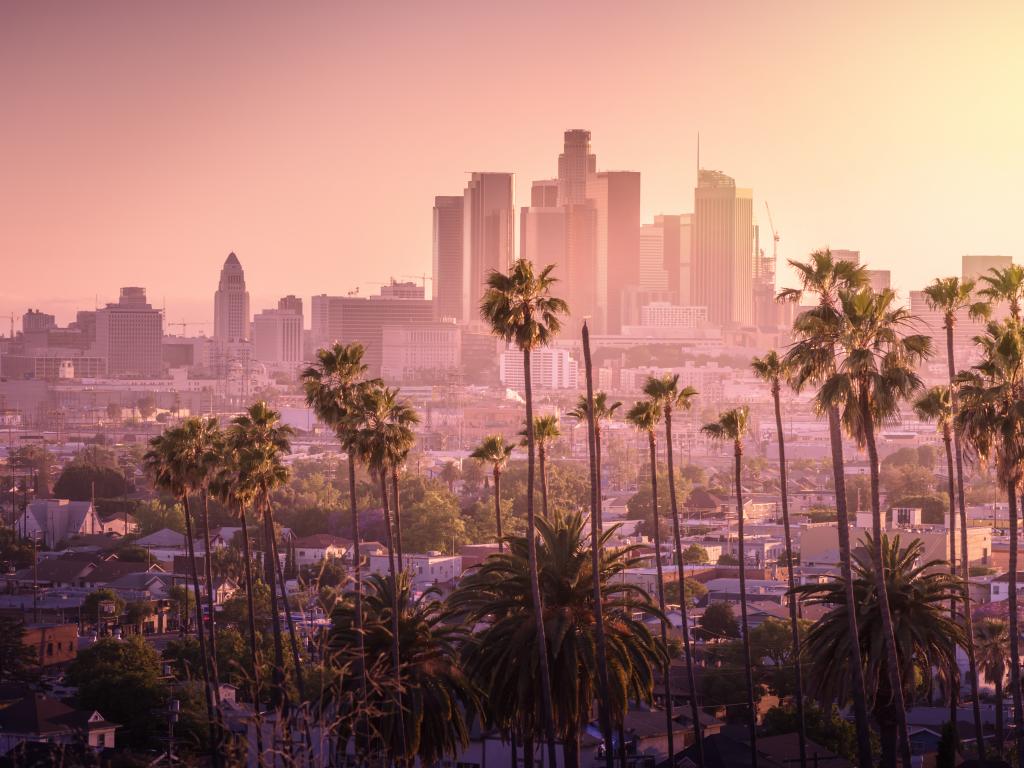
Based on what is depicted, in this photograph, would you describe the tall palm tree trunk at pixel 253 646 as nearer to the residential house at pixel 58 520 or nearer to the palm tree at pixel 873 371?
the palm tree at pixel 873 371

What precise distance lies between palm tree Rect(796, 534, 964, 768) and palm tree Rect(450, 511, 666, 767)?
3.35m

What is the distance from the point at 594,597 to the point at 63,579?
6534cm

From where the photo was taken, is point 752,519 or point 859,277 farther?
point 752,519

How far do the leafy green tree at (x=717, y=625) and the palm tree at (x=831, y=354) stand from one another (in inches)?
1651

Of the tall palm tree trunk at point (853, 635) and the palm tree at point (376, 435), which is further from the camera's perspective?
the palm tree at point (376, 435)

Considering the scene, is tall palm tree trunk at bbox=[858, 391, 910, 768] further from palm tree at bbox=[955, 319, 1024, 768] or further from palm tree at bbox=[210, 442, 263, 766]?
palm tree at bbox=[210, 442, 263, 766]

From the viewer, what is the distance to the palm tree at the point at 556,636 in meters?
31.8

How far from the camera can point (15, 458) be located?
180875 mm

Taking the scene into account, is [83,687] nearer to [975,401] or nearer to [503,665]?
[503,665]

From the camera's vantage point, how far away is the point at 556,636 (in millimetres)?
31688

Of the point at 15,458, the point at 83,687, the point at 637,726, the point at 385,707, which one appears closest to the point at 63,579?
the point at 83,687

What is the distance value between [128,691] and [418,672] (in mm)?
20320

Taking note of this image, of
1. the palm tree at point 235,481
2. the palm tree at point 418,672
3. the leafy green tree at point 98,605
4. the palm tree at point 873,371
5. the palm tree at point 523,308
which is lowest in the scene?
the leafy green tree at point 98,605

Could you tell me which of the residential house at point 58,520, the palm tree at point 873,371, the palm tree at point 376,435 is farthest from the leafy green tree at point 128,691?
the residential house at point 58,520
